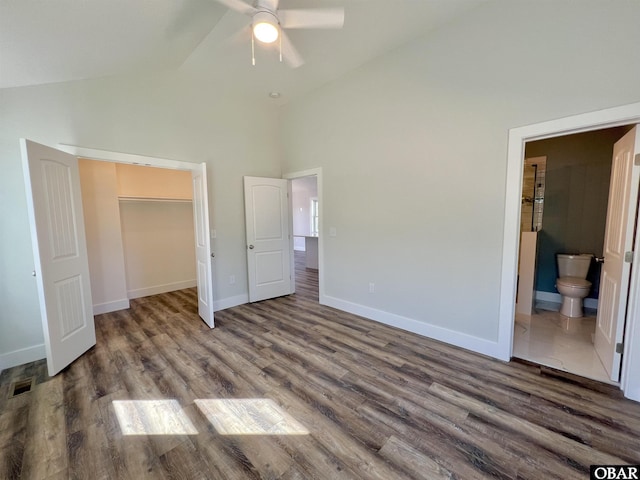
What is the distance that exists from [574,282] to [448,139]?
105 inches

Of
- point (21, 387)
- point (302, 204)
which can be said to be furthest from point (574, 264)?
point (302, 204)

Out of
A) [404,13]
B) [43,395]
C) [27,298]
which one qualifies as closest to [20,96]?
[27,298]

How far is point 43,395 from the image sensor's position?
2.06 metres

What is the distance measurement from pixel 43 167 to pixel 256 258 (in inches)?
102

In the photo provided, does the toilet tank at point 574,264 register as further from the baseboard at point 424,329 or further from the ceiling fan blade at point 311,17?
the ceiling fan blade at point 311,17

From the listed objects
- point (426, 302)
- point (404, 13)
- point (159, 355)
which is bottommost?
point (159, 355)

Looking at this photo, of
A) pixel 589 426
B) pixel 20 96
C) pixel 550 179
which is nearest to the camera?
pixel 589 426

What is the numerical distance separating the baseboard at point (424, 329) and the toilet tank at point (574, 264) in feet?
7.53

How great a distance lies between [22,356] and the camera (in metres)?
2.54

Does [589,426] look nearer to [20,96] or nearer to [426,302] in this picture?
[426,302]

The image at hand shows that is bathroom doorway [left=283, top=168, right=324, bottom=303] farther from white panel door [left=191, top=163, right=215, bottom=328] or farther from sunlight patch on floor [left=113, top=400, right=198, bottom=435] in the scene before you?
sunlight patch on floor [left=113, top=400, right=198, bottom=435]

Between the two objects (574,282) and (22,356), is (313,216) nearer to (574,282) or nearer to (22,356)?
(574,282)

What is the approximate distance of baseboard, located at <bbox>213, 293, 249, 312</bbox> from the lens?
3.87 meters

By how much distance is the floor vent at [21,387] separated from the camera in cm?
210
